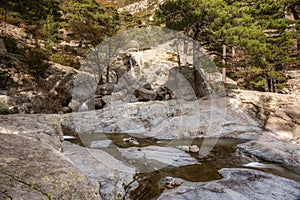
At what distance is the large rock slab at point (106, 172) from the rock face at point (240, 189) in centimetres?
76

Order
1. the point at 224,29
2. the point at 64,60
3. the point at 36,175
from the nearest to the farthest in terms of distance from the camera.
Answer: the point at 36,175
the point at 224,29
the point at 64,60

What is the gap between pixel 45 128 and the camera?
5.48 meters

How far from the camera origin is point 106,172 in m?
4.18

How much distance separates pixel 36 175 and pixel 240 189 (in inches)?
131

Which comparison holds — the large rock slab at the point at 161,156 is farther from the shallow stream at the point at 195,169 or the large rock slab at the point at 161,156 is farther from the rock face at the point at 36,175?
the rock face at the point at 36,175

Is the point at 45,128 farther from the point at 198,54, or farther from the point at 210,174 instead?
the point at 198,54

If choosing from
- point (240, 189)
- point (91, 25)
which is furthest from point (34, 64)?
point (240, 189)

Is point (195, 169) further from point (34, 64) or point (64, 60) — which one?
point (64, 60)

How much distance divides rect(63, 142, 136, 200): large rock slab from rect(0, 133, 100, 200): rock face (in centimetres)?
74

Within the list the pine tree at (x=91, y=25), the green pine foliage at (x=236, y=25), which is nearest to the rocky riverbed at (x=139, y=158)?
the green pine foliage at (x=236, y=25)

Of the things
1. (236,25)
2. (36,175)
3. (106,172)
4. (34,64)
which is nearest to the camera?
(36,175)

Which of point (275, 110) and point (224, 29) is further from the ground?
point (224, 29)

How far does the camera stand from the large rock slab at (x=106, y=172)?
3.65m

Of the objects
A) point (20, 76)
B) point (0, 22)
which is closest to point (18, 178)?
point (20, 76)
